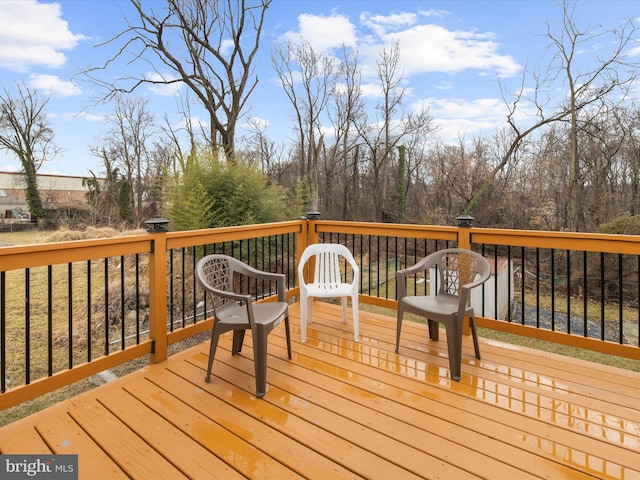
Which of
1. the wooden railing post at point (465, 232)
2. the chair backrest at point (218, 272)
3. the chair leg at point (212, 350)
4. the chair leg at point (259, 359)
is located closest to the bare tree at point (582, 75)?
the wooden railing post at point (465, 232)

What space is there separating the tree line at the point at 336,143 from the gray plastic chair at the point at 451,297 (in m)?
4.35

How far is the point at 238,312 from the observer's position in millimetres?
2396

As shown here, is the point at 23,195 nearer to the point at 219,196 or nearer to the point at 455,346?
the point at 219,196

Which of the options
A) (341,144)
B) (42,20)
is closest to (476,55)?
(341,144)

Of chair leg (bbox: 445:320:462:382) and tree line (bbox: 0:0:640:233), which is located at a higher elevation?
tree line (bbox: 0:0:640:233)

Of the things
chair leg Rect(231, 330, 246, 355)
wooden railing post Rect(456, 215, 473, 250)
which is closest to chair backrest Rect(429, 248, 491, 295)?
wooden railing post Rect(456, 215, 473, 250)

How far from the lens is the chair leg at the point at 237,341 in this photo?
8.63 feet

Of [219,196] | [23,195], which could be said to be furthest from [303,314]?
[23,195]

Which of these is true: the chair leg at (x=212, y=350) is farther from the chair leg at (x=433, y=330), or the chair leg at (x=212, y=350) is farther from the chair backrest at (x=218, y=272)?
the chair leg at (x=433, y=330)

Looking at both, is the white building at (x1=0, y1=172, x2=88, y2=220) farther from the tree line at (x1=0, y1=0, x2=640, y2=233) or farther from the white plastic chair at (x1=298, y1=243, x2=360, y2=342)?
the white plastic chair at (x1=298, y1=243, x2=360, y2=342)

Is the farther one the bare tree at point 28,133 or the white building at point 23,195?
the white building at point 23,195

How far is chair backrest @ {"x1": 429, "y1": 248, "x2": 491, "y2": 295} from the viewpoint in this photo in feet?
9.05

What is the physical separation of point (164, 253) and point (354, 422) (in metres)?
1.72

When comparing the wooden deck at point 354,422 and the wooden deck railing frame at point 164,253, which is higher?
the wooden deck railing frame at point 164,253
